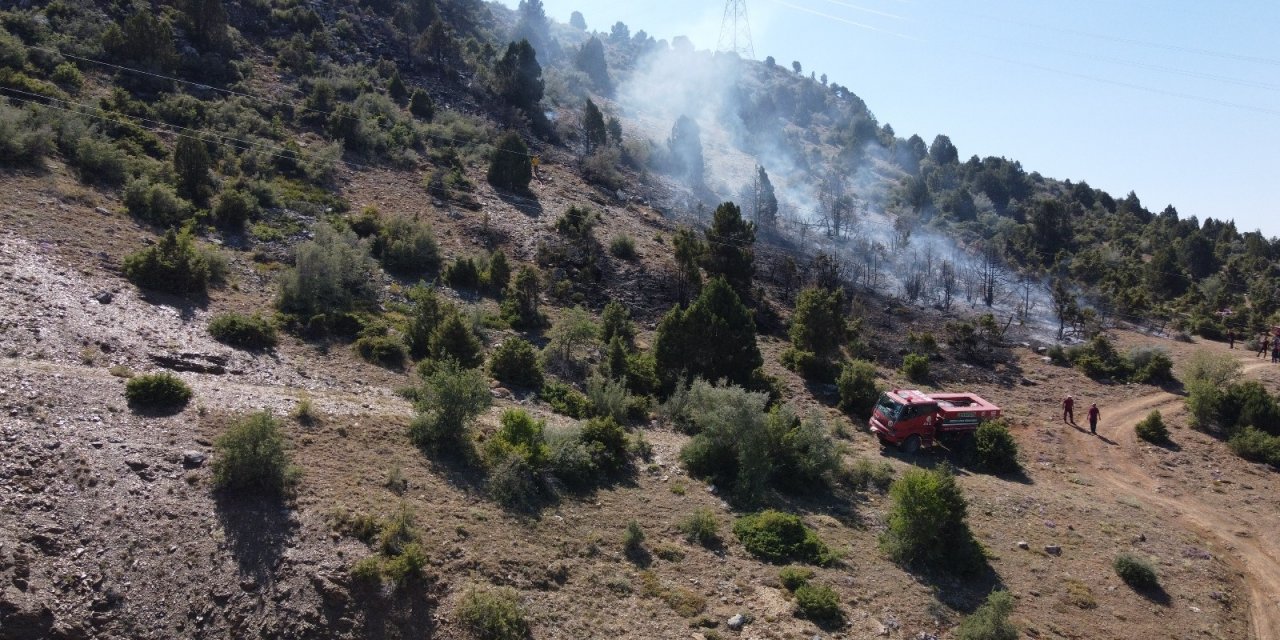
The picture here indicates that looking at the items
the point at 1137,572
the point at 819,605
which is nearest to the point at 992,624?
the point at 819,605

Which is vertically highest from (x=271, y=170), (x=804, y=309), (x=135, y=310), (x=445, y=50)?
(x=445, y=50)

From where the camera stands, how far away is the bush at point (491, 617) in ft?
32.4

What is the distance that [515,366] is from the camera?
19656 mm

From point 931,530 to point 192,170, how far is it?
26.1 m

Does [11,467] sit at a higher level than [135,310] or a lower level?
lower

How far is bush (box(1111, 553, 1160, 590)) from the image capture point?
14016 mm

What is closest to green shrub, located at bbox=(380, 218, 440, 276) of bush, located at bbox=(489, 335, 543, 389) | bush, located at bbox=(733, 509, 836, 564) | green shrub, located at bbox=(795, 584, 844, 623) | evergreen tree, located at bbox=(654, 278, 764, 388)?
bush, located at bbox=(489, 335, 543, 389)

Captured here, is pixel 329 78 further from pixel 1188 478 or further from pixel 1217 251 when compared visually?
pixel 1217 251

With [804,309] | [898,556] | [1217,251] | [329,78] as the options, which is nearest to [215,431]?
[898,556]

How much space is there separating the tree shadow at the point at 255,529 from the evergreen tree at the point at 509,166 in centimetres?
2731

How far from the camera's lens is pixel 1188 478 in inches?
825

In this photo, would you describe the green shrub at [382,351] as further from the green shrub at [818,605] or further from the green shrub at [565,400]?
the green shrub at [818,605]

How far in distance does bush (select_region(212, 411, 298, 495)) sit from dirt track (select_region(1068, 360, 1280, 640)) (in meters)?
17.5

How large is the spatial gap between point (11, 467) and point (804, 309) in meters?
22.6
